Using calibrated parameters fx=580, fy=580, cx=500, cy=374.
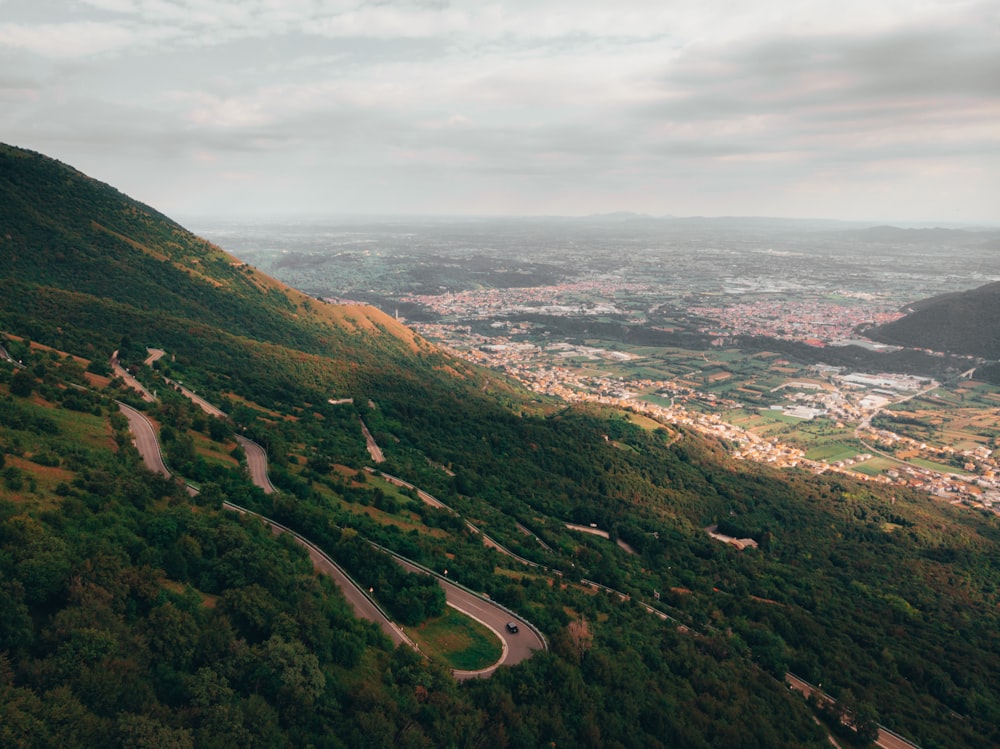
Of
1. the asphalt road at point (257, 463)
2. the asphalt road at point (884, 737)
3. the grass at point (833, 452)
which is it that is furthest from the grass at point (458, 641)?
the grass at point (833, 452)

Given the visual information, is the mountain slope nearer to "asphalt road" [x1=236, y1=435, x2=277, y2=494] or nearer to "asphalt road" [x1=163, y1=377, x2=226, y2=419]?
"asphalt road" [x1=163, y1=377, x2=226, y2=419]

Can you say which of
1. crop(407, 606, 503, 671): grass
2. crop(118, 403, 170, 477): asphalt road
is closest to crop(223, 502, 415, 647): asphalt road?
Result: crop(407, 606, 503, 671): grass

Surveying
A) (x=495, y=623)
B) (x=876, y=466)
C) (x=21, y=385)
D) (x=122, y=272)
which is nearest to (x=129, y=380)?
(x=21, y=385)

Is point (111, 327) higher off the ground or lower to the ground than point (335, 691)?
higher

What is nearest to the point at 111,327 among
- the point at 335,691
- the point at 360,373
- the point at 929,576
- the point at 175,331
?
the point at 175,331

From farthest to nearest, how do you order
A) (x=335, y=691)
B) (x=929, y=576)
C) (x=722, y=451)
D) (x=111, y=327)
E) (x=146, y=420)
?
(x=722, y=451)
(x=111, y=327)
(x=929, y=576)
(x=146, y=420)
(x=335, y=691)

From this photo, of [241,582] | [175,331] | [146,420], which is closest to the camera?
[241,582]

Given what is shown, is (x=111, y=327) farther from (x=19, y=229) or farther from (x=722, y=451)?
(x=722, y=451)
